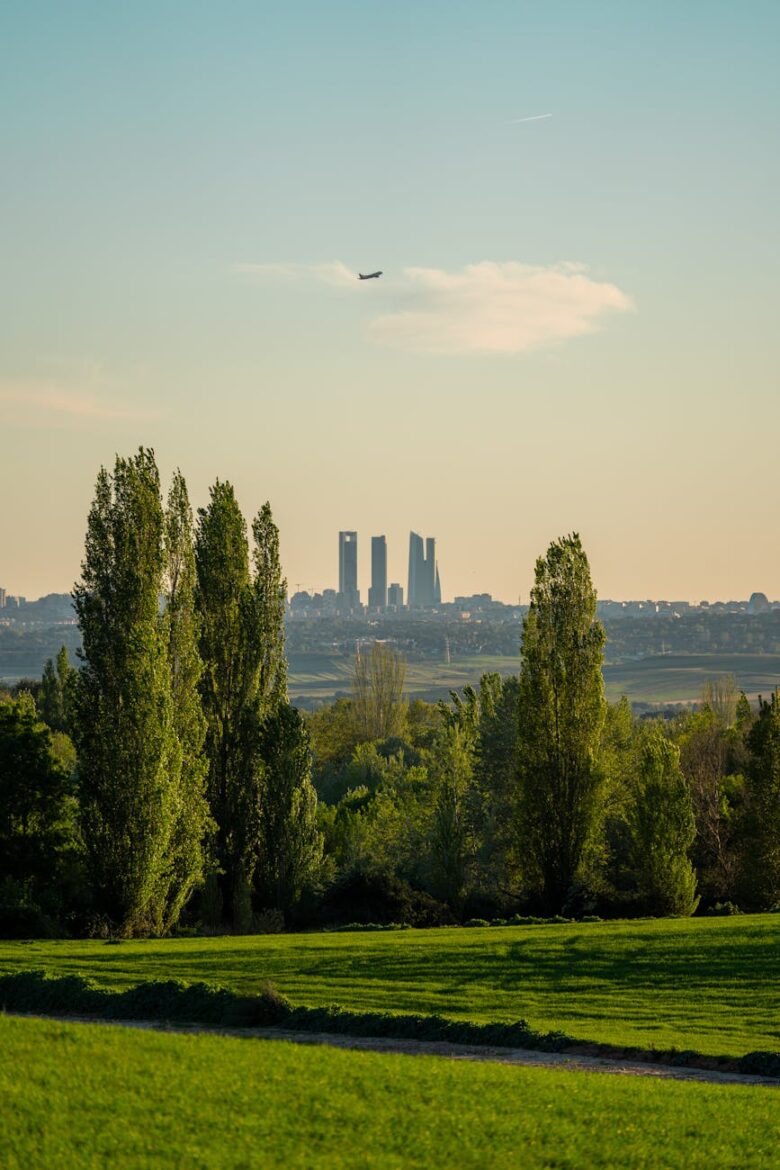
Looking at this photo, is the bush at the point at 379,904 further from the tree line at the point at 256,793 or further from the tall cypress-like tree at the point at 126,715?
the tall cypress-like tree at the point at 126,715

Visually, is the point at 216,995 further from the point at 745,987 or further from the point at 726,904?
the point at 726,904

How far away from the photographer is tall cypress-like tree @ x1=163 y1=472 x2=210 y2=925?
137ft

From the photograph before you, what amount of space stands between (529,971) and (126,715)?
1684 cm

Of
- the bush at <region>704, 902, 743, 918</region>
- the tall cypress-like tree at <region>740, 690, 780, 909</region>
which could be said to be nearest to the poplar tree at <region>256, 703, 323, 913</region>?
the bush at <region>704, 902, 743, 918</region>

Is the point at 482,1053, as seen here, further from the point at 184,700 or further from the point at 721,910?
the point at 721,910

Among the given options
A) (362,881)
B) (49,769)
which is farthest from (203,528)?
(362,881)

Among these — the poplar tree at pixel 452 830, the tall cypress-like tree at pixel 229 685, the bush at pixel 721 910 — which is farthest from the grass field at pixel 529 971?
the poplar tree at pixel 452 830

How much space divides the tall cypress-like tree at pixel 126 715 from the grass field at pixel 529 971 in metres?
4.51

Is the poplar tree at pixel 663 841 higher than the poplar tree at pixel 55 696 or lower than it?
lower

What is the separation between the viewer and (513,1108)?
54.1ft

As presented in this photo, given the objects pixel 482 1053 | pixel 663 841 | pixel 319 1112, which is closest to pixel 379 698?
pixel 663 841

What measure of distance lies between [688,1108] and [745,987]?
40.5 ft

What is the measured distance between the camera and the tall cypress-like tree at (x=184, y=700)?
41.9 meters

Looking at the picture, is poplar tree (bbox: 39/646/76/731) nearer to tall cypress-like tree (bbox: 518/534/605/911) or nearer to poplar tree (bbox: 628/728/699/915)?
tall cypress-like tree (bbox: 518/534/605/911)
